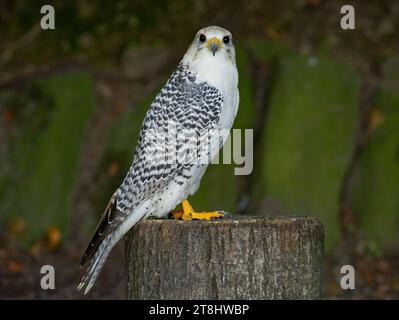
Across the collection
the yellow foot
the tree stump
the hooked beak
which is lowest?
the tree stump

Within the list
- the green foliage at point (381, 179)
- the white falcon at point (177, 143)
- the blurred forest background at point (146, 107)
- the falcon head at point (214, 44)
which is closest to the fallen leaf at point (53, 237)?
the blurred forest background at point (146, 107)

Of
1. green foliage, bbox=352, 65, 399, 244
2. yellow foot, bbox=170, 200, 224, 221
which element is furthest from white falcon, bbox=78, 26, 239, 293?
green foliage, bbox=352, 65, 399, 244

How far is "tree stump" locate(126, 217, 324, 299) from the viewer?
4.69 meters

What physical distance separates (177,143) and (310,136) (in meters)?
2.79

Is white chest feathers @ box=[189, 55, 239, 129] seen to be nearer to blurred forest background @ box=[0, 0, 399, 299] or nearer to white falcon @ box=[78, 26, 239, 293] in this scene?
white falcon @ box=[78, 26, 239, 293]

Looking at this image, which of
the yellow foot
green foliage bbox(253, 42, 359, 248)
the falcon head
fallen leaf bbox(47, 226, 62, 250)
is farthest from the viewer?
fallen leaf bbox(47, 226, 62, 250)

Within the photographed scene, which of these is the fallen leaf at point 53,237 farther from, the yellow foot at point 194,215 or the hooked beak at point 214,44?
the hooked beak at point 214,44

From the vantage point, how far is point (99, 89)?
8.21 metres

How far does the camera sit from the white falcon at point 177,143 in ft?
17.0

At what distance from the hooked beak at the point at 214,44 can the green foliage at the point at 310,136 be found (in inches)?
103

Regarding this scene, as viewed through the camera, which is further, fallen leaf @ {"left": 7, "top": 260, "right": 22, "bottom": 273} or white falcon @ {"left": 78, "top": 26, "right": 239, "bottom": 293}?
fallen leaf @ {"left": 7, "top": 260, "right": 22, "bottom": 273}

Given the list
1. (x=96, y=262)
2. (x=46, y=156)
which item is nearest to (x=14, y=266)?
(x=46, y=156)

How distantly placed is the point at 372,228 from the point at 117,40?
311 centimetres

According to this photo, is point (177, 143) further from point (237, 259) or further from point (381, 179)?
point (381, 179)
